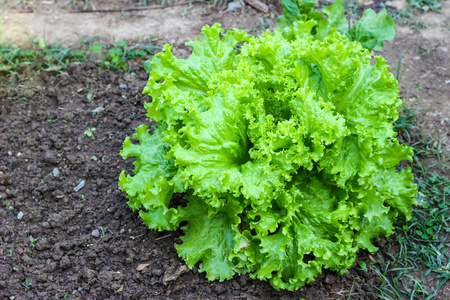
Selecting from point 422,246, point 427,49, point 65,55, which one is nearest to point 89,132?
point 65,55

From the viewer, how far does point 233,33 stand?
12.7ft

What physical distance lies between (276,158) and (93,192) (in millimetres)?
2023

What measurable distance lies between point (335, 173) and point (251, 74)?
104 cm

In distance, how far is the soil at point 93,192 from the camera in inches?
141

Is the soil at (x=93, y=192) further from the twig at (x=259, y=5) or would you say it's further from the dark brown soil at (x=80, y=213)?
the twig at (x=259, y=5)

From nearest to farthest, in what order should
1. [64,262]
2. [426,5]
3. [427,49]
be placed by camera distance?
[64,262], [427,49], [426,5]

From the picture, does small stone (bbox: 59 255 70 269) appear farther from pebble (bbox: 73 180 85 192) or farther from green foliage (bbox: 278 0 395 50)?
green foliage (bbox: 278 0 395 50)

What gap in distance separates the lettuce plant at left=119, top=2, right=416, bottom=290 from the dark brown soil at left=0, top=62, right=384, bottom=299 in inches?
10.4

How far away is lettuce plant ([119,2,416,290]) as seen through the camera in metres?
3.13

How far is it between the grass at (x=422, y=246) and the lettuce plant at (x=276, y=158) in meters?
0.30

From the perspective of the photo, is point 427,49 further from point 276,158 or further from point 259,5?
point 276,158

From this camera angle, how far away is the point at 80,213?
160 inches

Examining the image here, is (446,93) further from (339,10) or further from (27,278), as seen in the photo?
(27,278)

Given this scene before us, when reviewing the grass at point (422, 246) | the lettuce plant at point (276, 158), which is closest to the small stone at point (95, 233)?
the lettuce plant at point (276, 158)
